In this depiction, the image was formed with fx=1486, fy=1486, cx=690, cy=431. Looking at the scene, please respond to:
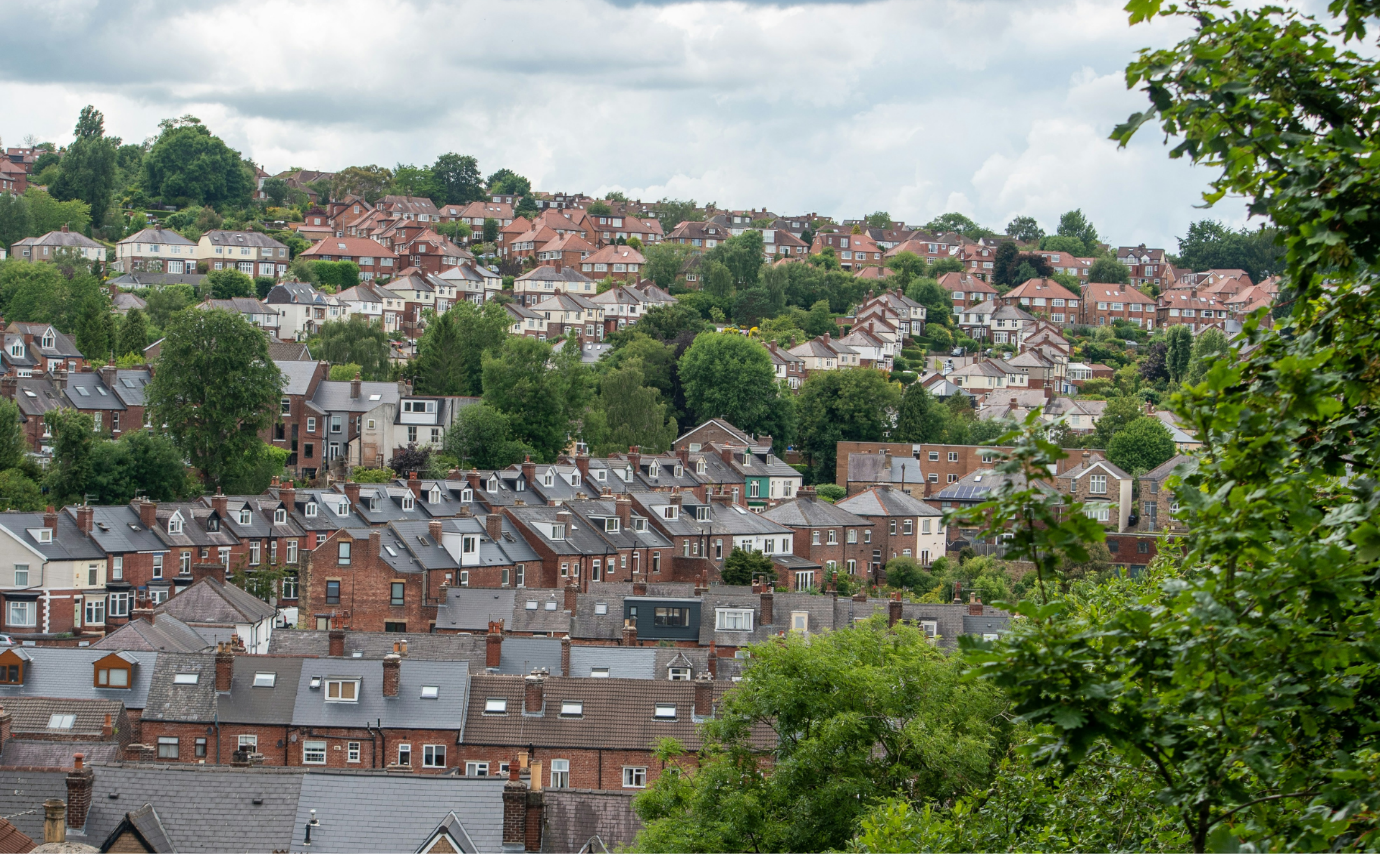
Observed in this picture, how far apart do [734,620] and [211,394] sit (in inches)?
1247

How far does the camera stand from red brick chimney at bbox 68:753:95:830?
2506 centimetres

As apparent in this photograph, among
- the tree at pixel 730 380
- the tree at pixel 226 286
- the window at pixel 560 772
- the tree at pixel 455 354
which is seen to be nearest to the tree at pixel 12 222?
the tree at pixel 226 286

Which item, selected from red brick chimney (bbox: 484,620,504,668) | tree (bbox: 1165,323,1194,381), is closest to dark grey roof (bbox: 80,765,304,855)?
red brick chimney (bbox: 484,620,504,668)

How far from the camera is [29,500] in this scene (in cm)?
5969

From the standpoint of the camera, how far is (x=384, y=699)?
→ 37812 millimetres

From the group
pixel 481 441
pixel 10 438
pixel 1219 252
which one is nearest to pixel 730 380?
pixel 481 441

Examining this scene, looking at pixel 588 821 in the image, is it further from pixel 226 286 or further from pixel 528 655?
pixel 226 286

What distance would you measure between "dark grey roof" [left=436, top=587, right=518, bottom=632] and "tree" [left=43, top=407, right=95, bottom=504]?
760 inches

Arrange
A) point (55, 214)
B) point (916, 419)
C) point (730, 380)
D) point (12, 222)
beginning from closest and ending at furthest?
point (916, 419) < point (730, 380) < point (12, 222) < point (55, 214)

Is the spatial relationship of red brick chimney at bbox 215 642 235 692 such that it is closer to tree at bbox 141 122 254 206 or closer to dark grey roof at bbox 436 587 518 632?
dark grey roof at bbox 436 587 518 632

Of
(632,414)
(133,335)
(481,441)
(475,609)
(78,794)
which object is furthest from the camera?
(133,335)

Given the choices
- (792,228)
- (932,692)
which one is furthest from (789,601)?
(792,228)

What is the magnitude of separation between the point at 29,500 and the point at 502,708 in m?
31.5

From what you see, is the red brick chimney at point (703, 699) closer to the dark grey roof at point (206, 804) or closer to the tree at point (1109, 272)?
the dark grey roof at point (206, 804)
